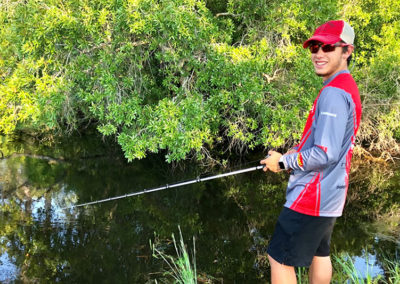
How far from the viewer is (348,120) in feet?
6.54

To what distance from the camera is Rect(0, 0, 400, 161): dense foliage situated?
6027mm

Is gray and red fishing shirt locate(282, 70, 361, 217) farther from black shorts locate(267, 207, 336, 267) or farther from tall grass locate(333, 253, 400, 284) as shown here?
tall grass locate(333, 253, 400, 284)

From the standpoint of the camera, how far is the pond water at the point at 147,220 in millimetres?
4703

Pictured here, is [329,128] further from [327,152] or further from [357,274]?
[357,274]

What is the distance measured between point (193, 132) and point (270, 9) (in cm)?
357

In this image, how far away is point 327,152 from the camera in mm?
1916

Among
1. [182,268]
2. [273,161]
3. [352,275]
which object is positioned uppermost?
[273,161]

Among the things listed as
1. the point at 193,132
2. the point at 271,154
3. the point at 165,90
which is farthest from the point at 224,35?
the point at 271,154

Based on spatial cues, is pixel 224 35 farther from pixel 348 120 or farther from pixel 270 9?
pixel 348 120

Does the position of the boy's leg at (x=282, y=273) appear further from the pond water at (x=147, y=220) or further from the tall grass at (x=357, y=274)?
the pond water at (x=147, y=220)

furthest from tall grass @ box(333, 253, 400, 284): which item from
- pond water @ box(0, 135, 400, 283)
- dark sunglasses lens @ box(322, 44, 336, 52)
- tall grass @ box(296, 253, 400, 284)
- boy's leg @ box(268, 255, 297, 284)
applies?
dark sunglasses lens @ box(322, 44, 336, 52)

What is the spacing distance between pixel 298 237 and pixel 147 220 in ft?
15.4

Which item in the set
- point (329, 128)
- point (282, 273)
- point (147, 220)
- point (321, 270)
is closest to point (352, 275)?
point (321, 270)

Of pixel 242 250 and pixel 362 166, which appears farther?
pixel 362 166
